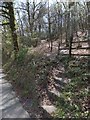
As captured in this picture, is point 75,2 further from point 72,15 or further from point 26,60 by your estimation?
point 26,60

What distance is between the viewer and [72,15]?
9.84 meters

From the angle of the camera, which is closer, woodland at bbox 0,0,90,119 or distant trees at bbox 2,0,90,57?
woodland at bbox 0,0,90,119

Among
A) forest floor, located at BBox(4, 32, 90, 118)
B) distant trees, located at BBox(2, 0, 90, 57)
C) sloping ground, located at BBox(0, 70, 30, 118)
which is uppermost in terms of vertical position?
distant trees, located at BBox(2, 0, 90, 57)

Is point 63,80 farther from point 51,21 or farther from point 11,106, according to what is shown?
point 51,21

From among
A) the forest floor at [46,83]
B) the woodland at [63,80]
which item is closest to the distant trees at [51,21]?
Result: the woodland at [63,80]

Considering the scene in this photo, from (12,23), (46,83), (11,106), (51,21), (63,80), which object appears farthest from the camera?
(12,23)

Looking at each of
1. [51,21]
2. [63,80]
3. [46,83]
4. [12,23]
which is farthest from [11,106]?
[12,23]

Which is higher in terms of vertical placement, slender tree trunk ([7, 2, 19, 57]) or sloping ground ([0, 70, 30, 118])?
slender tree trunk ([7, 2, 19, 57])

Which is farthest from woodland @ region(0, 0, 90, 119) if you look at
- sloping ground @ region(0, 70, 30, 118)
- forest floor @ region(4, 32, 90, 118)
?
sloping ground @ region(0, 70, 30, 118)

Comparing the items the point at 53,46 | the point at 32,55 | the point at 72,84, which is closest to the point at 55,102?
the point at 72,84

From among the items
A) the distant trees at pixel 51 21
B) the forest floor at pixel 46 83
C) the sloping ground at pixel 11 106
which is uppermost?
the distant trees at pixel 51 21

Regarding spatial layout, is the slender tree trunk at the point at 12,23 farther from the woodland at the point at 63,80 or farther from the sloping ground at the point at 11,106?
the sloping ground at the point at 11,106

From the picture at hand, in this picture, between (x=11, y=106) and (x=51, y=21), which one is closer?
(x=11, y=106)

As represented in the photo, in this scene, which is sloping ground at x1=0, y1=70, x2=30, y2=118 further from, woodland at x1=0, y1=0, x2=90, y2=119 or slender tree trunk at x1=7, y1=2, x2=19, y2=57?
slender tree trunk at x1=7, y1=2, x2=19, y2=57
